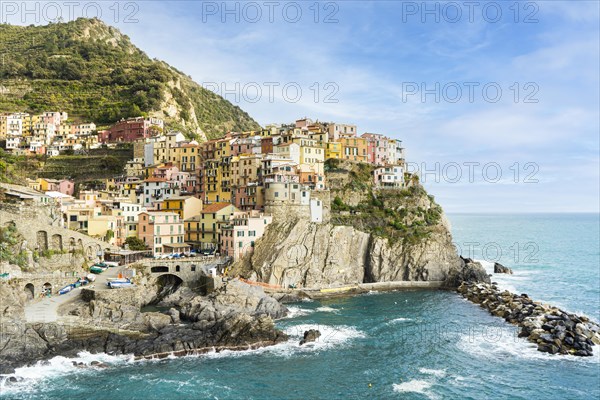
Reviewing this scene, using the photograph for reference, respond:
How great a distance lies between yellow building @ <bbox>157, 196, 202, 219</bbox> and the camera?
208 ft

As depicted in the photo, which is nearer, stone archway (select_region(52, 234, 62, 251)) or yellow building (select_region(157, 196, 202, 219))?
stone archway (select_region(52, 234, 62, 251))

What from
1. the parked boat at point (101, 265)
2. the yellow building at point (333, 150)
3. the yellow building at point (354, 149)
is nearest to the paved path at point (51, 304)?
the parked boat at point (101, 265)

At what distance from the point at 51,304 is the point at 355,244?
3555 cm

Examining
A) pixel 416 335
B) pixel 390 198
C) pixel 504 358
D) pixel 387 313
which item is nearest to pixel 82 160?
pixel 390 198

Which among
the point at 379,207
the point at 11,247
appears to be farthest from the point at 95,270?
the point at 379,207

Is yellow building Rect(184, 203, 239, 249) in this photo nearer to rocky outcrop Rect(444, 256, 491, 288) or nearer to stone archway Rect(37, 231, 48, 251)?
stone archway Rect(37, 231, 48, 251)

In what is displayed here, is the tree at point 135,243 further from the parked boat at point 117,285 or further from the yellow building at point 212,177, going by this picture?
the yellow building at point 212,177

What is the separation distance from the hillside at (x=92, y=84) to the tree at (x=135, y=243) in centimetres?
5261

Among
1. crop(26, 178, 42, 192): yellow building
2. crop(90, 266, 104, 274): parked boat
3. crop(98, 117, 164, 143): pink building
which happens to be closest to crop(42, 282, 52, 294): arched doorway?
crop(90, 266, 104, 274): parked boat

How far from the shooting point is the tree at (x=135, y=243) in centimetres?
5609

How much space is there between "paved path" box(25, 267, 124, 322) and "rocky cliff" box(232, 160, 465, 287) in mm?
15751

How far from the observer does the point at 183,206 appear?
63.5 metres

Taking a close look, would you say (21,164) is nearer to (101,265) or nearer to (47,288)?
(101,265)

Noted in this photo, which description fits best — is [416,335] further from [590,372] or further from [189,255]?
[189,255]
